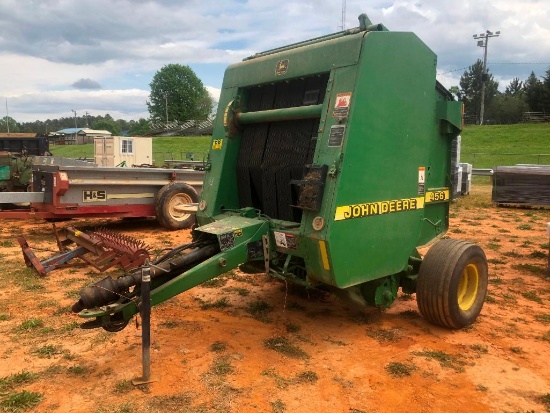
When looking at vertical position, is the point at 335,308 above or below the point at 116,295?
below

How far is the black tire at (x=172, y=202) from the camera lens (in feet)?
31.3

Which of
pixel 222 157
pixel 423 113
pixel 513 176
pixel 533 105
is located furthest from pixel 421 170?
pixel 533 105

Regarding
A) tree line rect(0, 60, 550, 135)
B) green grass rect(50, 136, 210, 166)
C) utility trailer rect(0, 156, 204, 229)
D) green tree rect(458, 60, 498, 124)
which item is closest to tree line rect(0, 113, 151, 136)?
tree line rect(0, 60, 550, 135)

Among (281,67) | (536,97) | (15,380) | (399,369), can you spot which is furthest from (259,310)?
(536,97)

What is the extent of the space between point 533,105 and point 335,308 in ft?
171

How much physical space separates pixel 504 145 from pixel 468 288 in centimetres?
3193

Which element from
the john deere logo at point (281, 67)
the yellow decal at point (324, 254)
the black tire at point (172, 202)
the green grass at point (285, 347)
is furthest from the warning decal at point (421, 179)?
the black tire at point (172, 202)

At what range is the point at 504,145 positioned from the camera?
33.5 metres

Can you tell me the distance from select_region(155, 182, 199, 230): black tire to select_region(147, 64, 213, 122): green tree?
67991 mm

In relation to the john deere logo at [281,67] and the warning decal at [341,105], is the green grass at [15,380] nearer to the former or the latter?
the warning decal at [341,105]

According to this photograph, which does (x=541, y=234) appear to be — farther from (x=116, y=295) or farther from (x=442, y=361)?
(x=116, y=295)

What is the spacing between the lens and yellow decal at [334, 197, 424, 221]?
3.96 meters

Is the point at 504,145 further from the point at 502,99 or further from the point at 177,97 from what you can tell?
the point at 177,97

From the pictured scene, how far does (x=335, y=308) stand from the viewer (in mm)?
5402
